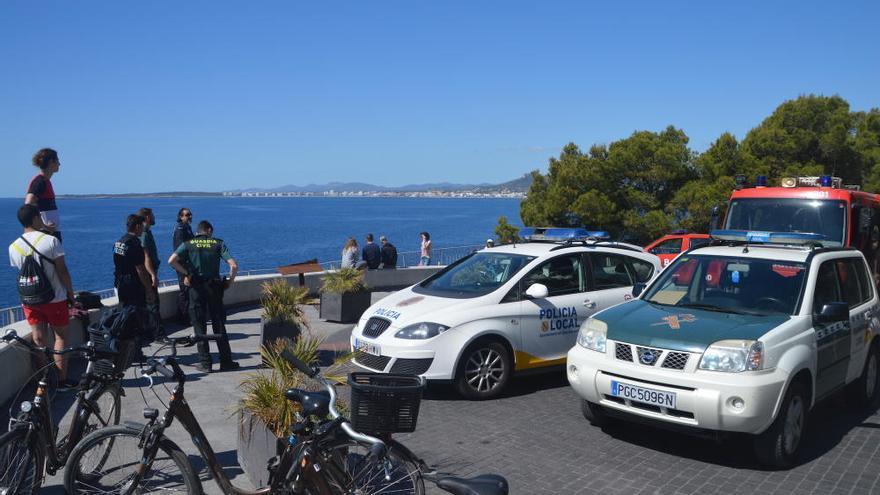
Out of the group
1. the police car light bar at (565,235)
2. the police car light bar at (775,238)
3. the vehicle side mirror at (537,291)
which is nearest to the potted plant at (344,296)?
the police car light bar at (565,235)

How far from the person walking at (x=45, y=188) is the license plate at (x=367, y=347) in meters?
3.15

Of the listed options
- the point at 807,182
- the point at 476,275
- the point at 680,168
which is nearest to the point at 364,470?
the point at 476,275

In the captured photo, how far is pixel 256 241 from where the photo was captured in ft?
292

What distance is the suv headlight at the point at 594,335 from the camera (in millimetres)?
6277

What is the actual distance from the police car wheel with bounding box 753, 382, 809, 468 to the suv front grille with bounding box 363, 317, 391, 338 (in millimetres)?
3730

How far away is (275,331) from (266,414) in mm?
4293

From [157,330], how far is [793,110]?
29.3 meters

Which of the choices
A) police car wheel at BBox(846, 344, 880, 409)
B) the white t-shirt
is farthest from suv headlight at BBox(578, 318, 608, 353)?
the white t-shirt

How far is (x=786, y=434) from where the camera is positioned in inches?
227

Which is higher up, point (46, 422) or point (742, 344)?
point (742, 344)

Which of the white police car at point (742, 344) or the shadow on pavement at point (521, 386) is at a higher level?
the white police car at point (742, 344)

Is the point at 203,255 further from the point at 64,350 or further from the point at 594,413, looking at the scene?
the point at 594,413

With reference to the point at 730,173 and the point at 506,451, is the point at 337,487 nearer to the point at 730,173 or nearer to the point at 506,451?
the point at 506,451

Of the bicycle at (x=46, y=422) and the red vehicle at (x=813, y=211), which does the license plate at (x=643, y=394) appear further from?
the red vehicle at (x=813, y=211)
